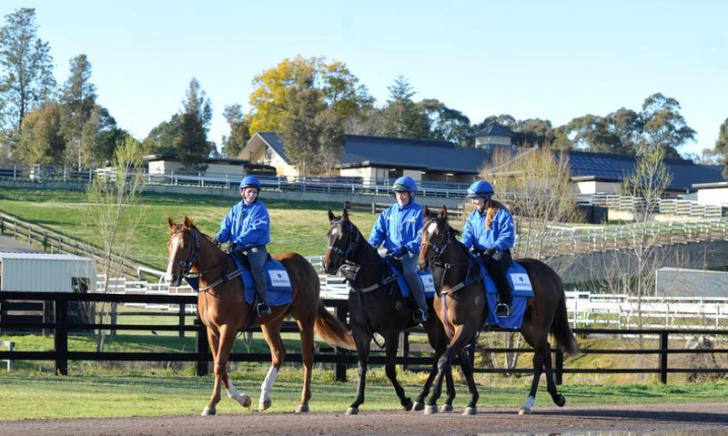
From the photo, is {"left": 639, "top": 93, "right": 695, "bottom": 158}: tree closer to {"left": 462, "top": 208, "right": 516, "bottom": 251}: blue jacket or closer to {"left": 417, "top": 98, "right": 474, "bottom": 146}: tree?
{"left": 417, "top": 98, "right": 474, "bottom": 146}: tree

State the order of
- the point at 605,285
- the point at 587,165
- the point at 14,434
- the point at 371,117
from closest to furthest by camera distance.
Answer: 1. the point at 14,434
2. the point at 605,285
3. the point at 587,165
4. the point at 371,117

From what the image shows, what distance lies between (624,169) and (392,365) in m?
92.1

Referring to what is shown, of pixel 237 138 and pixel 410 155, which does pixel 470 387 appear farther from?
pixel 237 138

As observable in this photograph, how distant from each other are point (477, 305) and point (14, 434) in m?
5.83

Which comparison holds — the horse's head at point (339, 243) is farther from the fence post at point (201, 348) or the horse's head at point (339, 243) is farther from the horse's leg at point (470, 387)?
the fence post at point (201, 348)

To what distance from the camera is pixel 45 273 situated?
114 ft

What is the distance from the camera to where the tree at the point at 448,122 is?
151 metres

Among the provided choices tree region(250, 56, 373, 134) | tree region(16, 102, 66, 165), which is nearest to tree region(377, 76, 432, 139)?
tree region(250, 56, 373, 134)

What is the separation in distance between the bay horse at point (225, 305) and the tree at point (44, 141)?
72076mm

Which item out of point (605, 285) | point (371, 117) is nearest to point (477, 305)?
point (605, 285)

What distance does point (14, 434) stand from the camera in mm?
11055

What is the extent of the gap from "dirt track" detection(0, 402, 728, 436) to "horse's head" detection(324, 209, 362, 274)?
1846 millimetres

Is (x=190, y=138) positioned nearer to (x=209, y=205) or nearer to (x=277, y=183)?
(x=277, y=183)

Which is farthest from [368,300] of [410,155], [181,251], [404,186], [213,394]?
[410,155]
